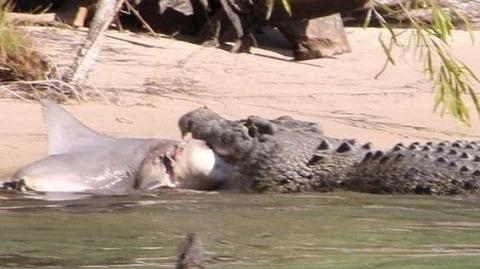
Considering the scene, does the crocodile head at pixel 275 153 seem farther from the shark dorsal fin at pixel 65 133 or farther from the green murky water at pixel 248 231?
the shark dorsal fin at pixel 65 133

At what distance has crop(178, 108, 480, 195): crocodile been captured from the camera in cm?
798

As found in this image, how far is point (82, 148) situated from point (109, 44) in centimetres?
338

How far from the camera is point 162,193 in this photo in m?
7.85

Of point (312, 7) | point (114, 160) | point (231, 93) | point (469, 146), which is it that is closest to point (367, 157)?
point (469, 146)

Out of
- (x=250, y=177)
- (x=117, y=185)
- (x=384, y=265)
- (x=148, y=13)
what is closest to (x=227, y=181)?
(x=250, y=177)

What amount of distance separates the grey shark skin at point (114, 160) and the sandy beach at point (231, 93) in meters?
0.35

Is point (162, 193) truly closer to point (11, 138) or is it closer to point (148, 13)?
point (11, 138)

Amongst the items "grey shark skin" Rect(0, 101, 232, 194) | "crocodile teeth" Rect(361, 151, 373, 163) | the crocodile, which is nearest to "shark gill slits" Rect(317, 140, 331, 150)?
the crocodile

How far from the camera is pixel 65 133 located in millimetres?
8062

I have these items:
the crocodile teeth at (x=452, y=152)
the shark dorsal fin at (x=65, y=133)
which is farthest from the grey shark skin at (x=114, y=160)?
the crocodile teeth at (x=452, y=152)

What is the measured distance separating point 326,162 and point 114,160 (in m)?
1.22

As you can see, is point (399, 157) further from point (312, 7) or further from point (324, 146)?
point (312, 7)

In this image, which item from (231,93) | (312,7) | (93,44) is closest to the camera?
(93,44)

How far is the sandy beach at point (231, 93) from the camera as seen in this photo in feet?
30.1
